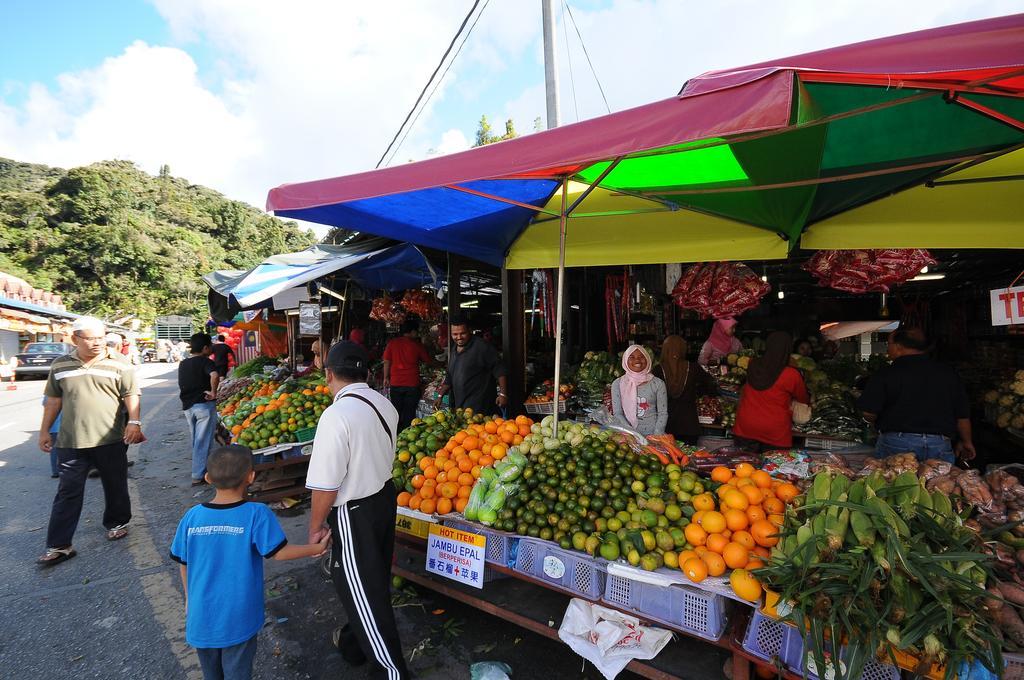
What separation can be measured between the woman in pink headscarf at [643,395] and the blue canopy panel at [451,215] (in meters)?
1.61

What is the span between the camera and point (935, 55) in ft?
4.40

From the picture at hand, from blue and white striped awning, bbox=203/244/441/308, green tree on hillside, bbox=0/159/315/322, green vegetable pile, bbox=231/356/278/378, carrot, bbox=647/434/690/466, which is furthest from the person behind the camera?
green tree on hillside, bbox=0/159/315/322

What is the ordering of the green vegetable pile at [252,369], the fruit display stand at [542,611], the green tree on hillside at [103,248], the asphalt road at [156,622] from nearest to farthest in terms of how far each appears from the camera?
1. the fruit display stand at [542,611]
2. the asphalt road at [156,622]
3. the green vegetable pile at [252,369]
4. the green tree on hillside at [103,248]

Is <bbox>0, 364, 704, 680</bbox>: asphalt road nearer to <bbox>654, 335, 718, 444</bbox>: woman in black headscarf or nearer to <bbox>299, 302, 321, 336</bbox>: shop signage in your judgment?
<bbox>654, 335, 718, 444</bbox>: woman in black headscarf

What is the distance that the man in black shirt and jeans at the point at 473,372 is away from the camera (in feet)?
17.7

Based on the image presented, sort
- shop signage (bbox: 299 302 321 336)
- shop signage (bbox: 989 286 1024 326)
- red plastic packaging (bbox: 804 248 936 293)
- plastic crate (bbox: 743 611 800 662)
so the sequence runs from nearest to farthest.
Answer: plastic crate (bbox: 743 611 800 662) → shop signage (bbox: 989 286 1024 326) → red plastic packaging (bbox: 804 248 936 293) → shop signage (bbox: 299 302 321 336)

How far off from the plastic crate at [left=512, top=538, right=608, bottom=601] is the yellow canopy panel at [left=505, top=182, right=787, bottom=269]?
2.52 m

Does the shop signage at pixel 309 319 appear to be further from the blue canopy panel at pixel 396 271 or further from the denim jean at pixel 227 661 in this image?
the denim jean at pixel 227 661

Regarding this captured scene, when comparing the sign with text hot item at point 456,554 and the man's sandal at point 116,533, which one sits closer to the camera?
the sign with text hot item at point 456,554

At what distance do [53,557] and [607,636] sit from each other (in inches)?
195

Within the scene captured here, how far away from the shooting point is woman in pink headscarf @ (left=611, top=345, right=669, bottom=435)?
419 cm

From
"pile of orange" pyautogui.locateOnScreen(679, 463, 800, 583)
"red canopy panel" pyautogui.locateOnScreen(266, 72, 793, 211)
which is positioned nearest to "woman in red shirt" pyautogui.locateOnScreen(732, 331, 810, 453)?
"pile of orange" pyautogui.locateOnScreen(679, 463, 800, 583)

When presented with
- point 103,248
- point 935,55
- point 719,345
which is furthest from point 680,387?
point 103,248

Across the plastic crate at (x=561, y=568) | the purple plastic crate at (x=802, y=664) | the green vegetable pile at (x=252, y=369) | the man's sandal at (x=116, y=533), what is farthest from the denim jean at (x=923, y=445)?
the green vegetable pile at (x=252, y=369)
